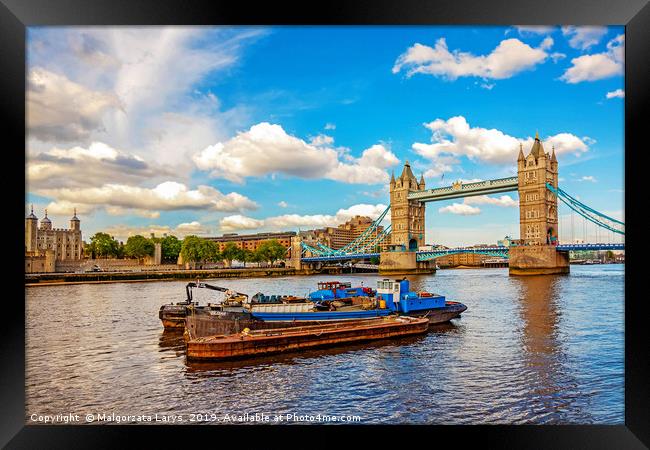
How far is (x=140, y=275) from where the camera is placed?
34.0m

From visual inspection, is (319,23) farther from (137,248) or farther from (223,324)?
(137,248)

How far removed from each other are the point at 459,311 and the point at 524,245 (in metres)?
23.3

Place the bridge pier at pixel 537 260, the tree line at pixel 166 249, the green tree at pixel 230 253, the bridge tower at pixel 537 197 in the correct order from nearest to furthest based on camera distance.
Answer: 1. the bridge pier at pixel 537 260
2. the tree line at pixel 166 249
3. the bridge tower at pixel 537 197
4. the green tree at pixel 230 253

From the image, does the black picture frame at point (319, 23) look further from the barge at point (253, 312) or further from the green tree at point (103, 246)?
the green tree at point (103, 246)

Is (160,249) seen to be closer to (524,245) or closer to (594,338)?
(524,245)

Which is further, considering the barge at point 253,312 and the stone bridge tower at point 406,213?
the stone bridge tower at point 406,213

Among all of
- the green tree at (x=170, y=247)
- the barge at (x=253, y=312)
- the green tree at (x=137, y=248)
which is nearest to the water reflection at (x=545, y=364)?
the barge at (x=253, y=312)

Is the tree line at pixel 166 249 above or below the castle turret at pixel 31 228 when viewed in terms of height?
below

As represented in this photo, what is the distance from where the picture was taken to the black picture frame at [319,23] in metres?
5.02

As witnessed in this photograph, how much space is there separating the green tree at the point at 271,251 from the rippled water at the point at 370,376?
38939 mm

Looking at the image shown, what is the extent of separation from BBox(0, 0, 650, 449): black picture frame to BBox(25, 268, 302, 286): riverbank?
2362cm

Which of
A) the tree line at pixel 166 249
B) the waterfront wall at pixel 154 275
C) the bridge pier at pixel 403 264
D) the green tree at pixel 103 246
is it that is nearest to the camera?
the waterfront wall at pixel 154 275

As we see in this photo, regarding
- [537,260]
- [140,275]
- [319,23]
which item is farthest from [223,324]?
[537,260]

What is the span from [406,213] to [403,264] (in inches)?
304
